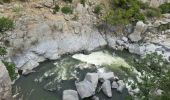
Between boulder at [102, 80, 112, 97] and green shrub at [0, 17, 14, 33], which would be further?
green shrub at [0, 17, 14, 33]

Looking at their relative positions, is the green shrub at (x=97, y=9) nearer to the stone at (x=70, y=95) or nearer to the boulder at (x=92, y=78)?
the boulder at (x=92, y=78)

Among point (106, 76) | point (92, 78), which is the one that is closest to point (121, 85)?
point (106, 76)

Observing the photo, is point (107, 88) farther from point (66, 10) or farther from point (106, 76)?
point (66, 10)

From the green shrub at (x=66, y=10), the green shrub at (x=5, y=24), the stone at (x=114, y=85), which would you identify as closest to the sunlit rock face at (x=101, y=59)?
the stone at (x=114, y=85)

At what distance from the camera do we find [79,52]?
95.8 ft

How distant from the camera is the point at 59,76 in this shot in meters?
25.1

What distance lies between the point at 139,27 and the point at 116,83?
9524 millimetres

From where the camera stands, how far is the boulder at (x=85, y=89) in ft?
73.9

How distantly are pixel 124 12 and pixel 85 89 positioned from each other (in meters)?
Answer: 13.0

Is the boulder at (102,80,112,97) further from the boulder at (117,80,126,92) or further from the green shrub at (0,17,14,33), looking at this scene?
the green shrub at (0,17,14,33)

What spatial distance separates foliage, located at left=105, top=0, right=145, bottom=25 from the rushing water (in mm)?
4115

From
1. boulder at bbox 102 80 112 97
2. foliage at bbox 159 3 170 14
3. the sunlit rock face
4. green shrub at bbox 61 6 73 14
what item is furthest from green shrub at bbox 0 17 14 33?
foliage at bbox 159 3 170 14

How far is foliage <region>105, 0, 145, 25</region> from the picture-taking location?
105ft

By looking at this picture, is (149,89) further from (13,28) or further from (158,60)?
(13,28)
